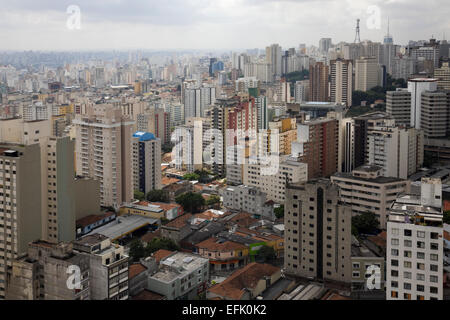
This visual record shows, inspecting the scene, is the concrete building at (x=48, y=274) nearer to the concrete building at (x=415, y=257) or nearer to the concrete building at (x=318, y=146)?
the concrete building at (x=415, y=257)

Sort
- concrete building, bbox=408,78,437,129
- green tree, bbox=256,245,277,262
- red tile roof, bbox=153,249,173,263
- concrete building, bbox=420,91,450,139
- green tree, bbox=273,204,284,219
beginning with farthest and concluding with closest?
concrete building, bbox=408,78,437,129 → concrete building, bbox=420,91,450,139 → green tree, bbox=273,204,284,219 → green tree, bbox=256,245,277,262 → red tile roof, bbox=153,249,173,263

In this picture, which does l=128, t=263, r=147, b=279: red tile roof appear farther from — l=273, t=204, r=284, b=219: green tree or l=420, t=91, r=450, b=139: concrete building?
l=420, t=91, r=450, b=139: concrete building

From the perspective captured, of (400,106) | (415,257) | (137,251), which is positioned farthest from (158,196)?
(400,106)

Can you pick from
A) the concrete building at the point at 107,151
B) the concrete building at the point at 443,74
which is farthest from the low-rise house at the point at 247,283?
the concrete building at the point at 443,74

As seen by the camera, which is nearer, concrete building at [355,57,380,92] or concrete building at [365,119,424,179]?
concrete building at [365,119,424,179]

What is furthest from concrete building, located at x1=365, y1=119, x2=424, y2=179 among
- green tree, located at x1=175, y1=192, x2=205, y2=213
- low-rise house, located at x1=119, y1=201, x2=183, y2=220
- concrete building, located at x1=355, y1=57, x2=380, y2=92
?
concrete building, located at x1=355, y1=57, x2=380, y2=92
